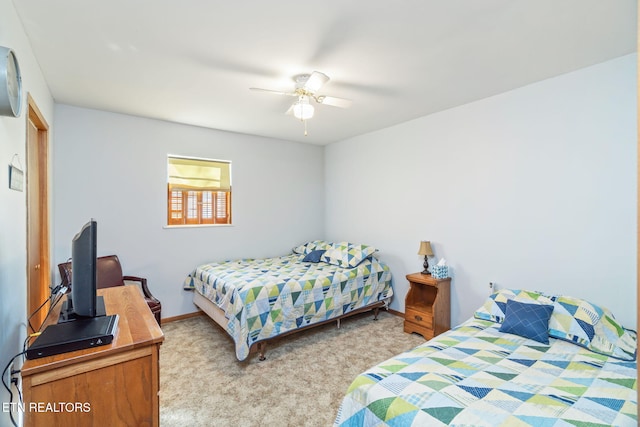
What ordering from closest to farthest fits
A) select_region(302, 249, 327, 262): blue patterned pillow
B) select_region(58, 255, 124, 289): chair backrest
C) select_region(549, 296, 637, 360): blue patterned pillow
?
select_region(549, 296, 637, 360): blue patterned pillow
select_region(58, 255, 124, 289): chair backrest
select_region(302, 249, 327, 262): blue patterned pillow

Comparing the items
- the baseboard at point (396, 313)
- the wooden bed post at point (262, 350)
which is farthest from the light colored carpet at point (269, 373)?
the baseboard at point (396, 313)

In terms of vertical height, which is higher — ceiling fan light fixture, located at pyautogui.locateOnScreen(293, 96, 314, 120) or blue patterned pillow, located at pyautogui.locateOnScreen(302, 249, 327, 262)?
ceiling fan light fixture, located at pyautogui.locateOnScreen(293, 96, 314, 120)

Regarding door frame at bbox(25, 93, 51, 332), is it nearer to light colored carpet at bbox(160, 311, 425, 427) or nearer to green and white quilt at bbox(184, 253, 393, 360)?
light colored carpet at bbox(160, 311, 425, 427)

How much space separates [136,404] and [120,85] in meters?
2.76

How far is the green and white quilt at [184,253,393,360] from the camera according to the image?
9.36 feet

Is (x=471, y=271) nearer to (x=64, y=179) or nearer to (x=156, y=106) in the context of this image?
(x=156, y=106)

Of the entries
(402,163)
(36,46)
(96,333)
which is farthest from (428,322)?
(36,46)

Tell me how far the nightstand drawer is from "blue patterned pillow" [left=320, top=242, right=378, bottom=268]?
888 mm

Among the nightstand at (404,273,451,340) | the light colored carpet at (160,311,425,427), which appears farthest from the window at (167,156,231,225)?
the nightstand at (404,273,451,340)

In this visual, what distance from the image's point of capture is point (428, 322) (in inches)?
130

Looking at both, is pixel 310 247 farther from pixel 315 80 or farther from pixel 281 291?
pixel 315 80

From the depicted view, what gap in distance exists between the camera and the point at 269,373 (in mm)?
2648

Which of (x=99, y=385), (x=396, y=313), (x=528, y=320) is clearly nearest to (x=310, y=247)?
(x=396, y=313)

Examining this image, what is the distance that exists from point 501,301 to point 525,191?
112 cm
